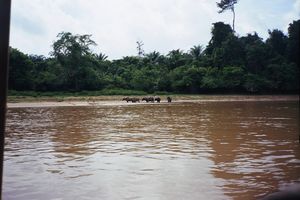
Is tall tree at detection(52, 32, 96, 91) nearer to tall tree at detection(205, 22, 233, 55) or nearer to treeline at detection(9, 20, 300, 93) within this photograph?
treeline at detection(9, 20, 300, 93)

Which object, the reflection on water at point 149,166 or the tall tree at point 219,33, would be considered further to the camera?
the tall tree at point 219,33

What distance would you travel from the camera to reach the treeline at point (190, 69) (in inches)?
1817

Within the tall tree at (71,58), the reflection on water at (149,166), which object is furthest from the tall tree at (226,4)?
the reflection on water at (149,166)

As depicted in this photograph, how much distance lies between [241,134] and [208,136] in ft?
4.67

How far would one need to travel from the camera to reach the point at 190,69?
5138 centimetres

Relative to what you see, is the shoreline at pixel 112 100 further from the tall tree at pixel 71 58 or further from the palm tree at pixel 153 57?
the palm tree at pixel 153 57

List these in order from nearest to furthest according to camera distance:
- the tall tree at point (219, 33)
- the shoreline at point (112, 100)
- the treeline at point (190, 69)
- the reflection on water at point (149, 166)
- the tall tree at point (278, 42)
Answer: the reflection on water at point (149, 166)
the shoreline at point (112, 100)
the treeline at point (190, 69)
the tall tree at point (278, 42)
the tall tree at point (219, 33)

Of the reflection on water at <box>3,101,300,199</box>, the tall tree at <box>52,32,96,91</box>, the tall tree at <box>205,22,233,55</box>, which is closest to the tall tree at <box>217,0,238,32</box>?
the tall tree at <box>205,22,233,55</box>

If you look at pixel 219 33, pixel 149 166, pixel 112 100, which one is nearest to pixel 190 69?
pixel 219 33

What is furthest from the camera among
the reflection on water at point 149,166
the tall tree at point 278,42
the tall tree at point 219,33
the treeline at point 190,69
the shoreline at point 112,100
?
the tall tree at point 219,33

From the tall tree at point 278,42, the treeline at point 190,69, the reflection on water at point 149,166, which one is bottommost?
the reflection on water at point 149,166

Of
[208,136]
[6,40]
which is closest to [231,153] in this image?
[208,136]

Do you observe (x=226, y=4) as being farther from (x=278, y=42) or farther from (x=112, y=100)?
(x=112, y=100)

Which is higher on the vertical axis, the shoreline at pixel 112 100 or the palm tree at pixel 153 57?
the palm tree at pixel 153 57
